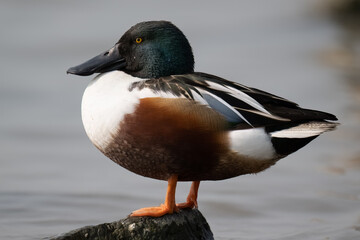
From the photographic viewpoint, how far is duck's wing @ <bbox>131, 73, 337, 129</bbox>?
15.2ft

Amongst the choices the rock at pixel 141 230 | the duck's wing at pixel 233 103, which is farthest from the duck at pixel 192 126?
the rock at pixel 141 230

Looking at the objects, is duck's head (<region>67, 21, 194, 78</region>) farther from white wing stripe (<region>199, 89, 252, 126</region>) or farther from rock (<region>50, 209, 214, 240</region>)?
rock (<region>50, 209, 214, 240</region>)

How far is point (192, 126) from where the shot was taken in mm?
4598

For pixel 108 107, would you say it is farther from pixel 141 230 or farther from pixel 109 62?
pixel 141 230

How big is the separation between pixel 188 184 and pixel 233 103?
261 cm

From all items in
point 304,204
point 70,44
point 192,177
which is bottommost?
point 304,204

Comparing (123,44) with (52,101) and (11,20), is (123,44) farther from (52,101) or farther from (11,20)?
(11,20)

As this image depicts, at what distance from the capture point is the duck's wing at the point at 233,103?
4633 mm

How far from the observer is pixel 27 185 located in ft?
22.8

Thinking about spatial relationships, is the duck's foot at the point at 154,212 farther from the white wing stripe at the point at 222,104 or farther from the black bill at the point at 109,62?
the black bill at the point at 109,62

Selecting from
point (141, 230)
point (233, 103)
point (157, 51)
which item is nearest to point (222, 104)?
point (233, 103)

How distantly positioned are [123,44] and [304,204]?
2.50 metres

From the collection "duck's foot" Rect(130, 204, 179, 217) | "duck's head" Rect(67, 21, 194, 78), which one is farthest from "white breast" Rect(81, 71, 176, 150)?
"duck's foot" Rect(130, 204, 179, 217)

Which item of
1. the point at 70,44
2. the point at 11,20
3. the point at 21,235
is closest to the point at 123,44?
the point at 21,235
